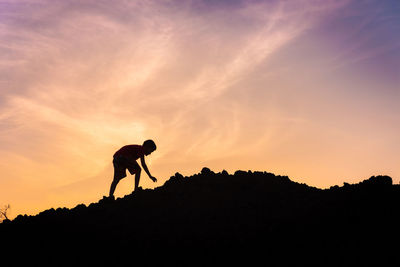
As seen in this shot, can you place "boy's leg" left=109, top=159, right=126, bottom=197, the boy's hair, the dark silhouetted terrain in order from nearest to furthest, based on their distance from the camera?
the dark silhouetted terrain
the boy's hair
"boy's leg" left=109, top=159, right=126, bottom=197

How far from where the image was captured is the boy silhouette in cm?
1409

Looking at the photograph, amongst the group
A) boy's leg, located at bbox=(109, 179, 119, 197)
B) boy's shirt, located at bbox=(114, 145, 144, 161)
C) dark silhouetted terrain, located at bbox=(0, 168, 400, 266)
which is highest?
boy's shirt, located at bbox=(114, 145, 144, 161)

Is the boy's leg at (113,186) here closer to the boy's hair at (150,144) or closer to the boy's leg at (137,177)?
the boy's leg at (137,177)

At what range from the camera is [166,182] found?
49.1ft

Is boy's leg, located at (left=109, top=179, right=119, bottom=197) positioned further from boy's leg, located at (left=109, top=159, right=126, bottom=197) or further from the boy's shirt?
the boy's shirt

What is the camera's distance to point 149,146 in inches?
555

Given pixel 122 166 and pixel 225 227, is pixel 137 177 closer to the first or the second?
pixel 122 166

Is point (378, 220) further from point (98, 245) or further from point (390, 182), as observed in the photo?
point (98, 245)

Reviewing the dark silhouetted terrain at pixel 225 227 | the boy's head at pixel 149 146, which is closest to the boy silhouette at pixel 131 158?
the boy's head at pixel 149 146

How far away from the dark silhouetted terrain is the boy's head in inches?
48.9

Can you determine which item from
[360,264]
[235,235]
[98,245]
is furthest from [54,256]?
[360,264]

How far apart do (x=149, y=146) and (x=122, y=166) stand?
3.48 ft

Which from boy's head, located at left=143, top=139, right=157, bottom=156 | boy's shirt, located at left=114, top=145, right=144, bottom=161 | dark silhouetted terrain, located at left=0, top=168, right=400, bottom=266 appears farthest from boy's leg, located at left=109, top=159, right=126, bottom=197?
boy's head, located at left=143, top=139, right=157, bottom=156

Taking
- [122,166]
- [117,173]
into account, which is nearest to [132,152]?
[122,166]
